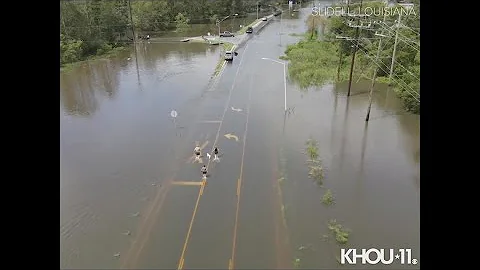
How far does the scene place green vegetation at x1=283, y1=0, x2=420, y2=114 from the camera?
20.9 meters

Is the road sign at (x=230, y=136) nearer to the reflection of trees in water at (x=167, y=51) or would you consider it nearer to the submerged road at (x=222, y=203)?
the submerged road at (x=222, y=203)

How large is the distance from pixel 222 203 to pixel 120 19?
33.9m

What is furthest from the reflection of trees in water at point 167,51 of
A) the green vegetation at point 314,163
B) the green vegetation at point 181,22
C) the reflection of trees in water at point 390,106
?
the green vegetation at point 314,163

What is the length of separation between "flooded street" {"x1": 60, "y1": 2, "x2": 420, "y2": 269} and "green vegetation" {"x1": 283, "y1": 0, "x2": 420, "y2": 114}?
3.74 ft

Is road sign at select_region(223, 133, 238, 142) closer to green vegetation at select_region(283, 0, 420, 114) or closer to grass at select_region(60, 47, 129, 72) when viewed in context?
green vegetation at select_region(283, 0, 420, 114)

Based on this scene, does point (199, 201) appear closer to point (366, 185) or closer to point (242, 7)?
point (366, 185)

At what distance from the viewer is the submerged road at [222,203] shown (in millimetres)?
10289

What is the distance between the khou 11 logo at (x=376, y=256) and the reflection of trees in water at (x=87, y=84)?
15.7 meters

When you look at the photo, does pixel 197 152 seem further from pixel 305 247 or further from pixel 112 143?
pixel 305 247

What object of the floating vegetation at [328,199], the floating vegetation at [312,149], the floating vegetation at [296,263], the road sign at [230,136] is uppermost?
the road sign at [230,136]

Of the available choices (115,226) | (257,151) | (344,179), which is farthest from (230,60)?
(115,226)

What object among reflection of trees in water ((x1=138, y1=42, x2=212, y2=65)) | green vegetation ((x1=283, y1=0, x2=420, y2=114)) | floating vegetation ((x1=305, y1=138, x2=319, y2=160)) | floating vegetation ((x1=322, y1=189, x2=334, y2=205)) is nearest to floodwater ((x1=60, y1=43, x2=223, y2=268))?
reflection of trees in water ((x1=138, y1=42, x2=212, y2=65))
